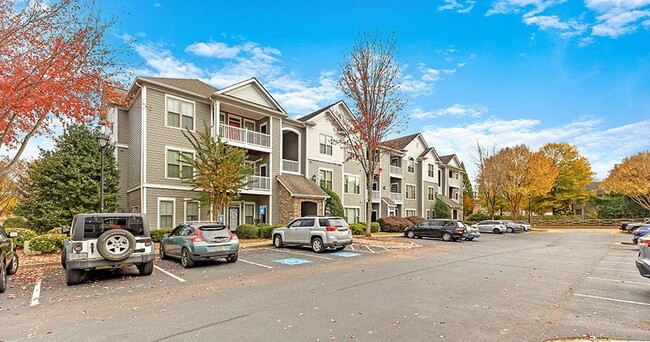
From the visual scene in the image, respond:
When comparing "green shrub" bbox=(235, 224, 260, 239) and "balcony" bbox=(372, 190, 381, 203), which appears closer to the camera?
"green shrub" bbox=(235, 224, 260, 239)

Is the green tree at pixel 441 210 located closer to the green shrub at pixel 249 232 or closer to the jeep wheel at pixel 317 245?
the green shrub at pixel 249 232

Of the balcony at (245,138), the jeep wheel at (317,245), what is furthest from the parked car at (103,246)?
the balcony at (245,138)

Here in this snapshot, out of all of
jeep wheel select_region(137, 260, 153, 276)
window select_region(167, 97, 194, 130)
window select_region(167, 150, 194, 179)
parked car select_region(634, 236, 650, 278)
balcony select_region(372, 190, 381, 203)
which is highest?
window select_region(167, 97, 194, 130)

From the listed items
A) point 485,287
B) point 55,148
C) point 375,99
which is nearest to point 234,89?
point 375,99

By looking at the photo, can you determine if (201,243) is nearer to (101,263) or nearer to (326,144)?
(101,263)

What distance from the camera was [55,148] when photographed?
21.0 metres

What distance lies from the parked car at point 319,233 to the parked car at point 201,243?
4189 millimetres

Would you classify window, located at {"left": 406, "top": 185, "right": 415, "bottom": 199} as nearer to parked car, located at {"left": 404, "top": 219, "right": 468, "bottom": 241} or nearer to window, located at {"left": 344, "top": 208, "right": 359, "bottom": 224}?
window, located at {"left": 344, "top": 208, "right": 359, "bottom": 224}

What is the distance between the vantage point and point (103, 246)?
30.7 feet

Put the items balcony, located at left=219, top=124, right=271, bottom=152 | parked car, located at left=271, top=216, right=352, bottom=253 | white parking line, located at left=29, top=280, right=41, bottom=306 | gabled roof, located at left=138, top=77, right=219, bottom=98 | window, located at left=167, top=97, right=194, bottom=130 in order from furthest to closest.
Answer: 1. balcony, located at left=219, top=124, right=271, bottom=152
2. gabled roof, located at left=138, top=77, right=219, bottom=98
3. window, located at left=167, top=97, right=194, bottom=130
4. parked car, located at left=271, top=216, right=352, bottom=253
5. white parking line, located at left=29, top=280, right=41, bottom=306

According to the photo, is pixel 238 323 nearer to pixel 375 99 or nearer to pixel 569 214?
pixel 375 99

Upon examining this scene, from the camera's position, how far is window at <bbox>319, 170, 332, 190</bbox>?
30344mm

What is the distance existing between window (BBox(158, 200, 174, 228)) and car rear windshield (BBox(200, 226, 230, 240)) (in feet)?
31.0

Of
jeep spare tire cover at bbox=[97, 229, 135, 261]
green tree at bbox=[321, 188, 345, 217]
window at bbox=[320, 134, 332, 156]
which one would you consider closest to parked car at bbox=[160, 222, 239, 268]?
jeep spare tire cover at bbox=[97, 229, 135, 261]
